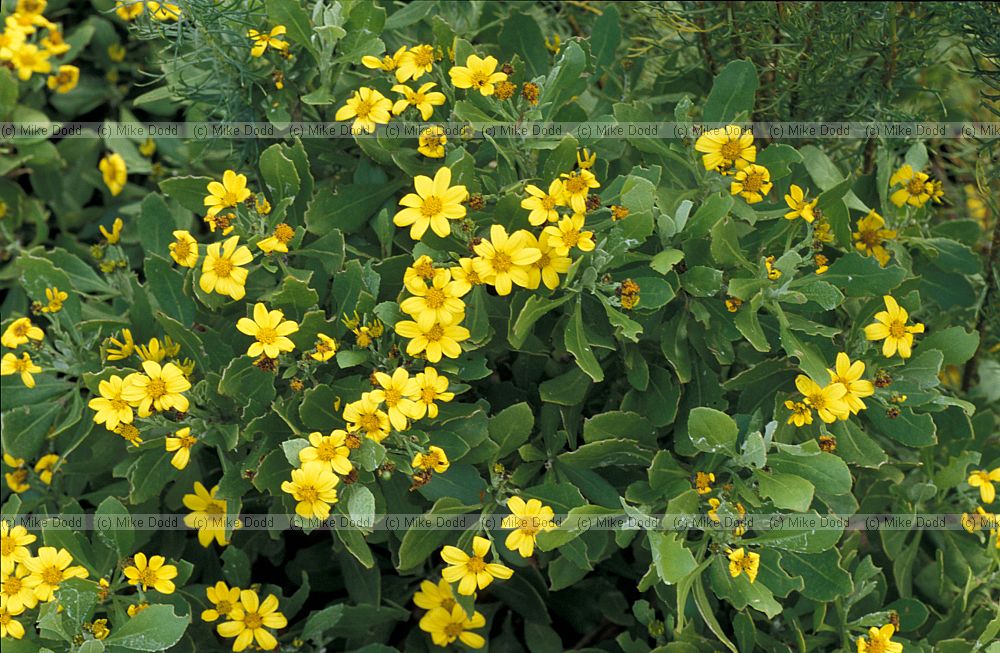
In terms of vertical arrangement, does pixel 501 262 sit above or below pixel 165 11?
below

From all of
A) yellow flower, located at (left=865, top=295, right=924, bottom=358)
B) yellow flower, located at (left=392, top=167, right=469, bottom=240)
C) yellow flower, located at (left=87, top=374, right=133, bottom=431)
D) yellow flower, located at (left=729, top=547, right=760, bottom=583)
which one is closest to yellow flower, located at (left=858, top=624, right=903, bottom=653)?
yellow flower, located at (left=729, top=547, right=760, bottom=583)

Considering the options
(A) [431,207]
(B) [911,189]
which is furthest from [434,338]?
(B) [911,189]

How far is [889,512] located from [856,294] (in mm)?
578

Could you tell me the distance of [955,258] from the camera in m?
2.09

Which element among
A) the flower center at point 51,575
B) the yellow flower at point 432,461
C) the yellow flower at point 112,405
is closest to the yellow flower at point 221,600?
the flower center at point 51,575

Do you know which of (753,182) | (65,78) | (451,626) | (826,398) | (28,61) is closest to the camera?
(826,398)

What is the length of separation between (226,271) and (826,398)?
1.07 metres

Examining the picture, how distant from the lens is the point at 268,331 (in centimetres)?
170

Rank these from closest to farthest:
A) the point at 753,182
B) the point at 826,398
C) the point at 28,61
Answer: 1. the point at 826,398
2. the point at 753,182
3. the point at 28,61

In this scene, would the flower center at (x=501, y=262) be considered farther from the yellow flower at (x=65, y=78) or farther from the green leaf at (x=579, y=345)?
the yellow flower at (x=65, y=78)

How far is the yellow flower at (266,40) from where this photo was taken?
186 cm

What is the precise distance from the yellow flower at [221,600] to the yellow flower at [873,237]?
1418 mm

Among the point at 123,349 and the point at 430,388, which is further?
the point at 123,349

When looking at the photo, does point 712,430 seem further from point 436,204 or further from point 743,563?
point 436,204
